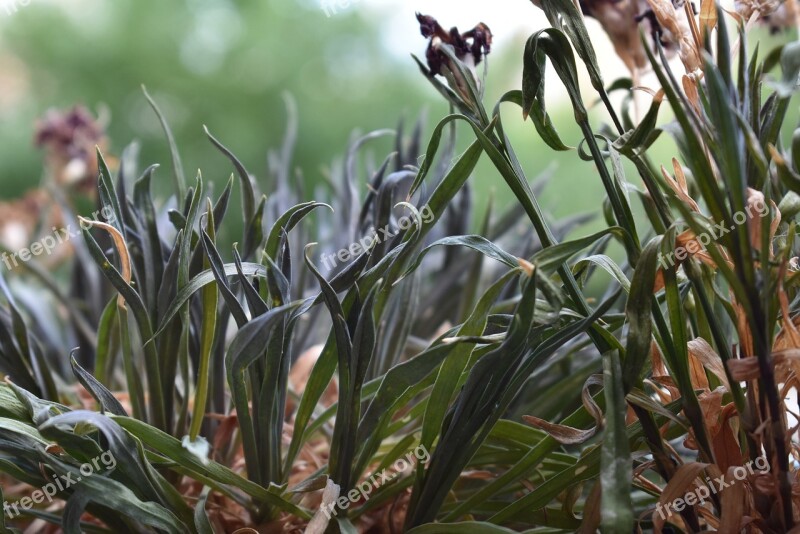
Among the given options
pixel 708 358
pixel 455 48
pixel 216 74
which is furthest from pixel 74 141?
pixel 216 74

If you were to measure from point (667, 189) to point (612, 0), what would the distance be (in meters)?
0.17

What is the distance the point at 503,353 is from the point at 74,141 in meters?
0.62

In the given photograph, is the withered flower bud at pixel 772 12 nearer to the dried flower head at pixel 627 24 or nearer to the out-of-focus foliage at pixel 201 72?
the dried flower head at pixel 627 24

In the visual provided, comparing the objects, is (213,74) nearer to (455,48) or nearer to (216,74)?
(216,74)

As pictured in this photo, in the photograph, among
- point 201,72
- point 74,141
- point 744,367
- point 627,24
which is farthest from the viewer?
point 201,72

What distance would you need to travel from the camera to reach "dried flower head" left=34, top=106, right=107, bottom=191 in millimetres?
726

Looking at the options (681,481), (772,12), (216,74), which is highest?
(216,74)

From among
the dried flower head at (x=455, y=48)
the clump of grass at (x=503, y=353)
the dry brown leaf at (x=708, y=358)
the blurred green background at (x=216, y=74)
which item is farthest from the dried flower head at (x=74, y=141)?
the blurred green background at (x=216, y=74)

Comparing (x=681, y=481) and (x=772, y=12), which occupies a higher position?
(x=772, y=12)

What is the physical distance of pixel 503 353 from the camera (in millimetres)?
244

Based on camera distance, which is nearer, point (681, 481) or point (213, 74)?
point (681, 481)

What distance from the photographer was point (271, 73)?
181 centimetres

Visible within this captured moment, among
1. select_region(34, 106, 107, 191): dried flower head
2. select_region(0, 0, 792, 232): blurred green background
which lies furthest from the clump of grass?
select_region(0, 0, 792, 232): blurred green background

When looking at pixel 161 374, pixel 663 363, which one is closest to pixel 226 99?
pixel 161 374
